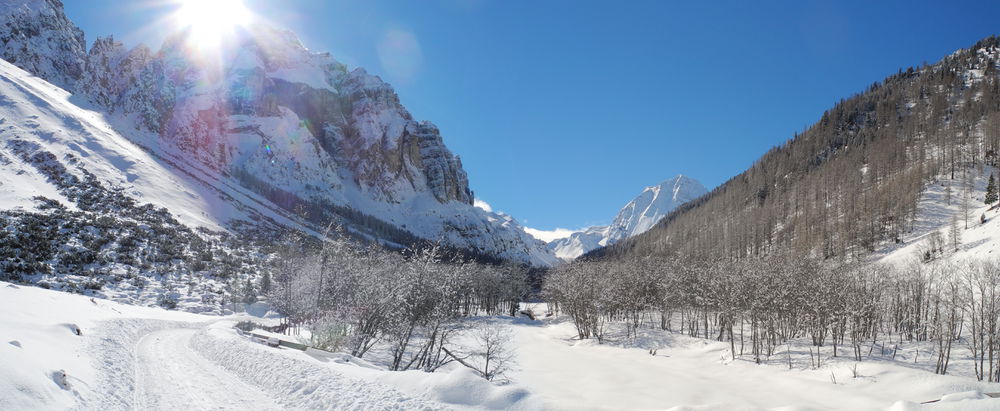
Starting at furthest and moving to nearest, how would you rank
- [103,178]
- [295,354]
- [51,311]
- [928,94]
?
[928,94] → [103,178] → [51,311] → [295,354]

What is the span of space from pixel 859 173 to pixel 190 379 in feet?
497

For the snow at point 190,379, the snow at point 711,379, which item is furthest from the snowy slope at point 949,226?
the snow at point 190,379

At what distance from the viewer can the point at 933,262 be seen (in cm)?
6275

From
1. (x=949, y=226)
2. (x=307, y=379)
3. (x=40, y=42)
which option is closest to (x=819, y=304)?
(x=307, y=379)

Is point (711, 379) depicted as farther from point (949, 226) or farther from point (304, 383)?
point (949, 226)

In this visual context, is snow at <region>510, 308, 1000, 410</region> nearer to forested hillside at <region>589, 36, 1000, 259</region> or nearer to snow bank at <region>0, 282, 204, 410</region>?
snow bank at <region>0, 282, 204, 410</region>

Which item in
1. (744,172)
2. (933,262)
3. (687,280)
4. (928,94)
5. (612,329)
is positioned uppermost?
(928,94)

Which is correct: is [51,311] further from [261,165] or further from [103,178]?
[261,165]

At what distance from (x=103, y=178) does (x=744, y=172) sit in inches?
7912

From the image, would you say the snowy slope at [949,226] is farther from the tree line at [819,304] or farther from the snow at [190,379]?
the snow at [190,379]

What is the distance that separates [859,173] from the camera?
396 ft

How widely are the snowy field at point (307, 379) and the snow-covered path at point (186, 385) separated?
40 millimetres

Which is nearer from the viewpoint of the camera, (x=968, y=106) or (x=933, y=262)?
(x=933, y=262)

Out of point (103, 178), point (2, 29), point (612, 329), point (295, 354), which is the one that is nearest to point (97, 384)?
point (295, 354)
